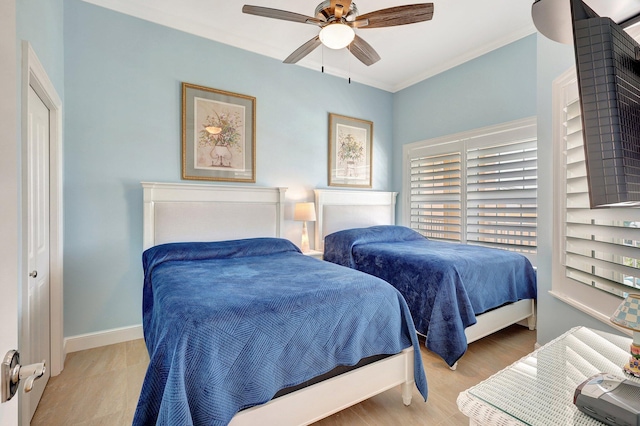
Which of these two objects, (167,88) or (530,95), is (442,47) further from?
(167,88)

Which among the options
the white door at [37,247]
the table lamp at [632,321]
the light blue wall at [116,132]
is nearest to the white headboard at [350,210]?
the light blue wall at [116,132]

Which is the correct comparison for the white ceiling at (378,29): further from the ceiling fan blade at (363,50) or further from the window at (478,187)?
the window at (478,187)

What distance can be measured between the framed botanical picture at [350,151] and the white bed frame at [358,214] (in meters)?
0.19

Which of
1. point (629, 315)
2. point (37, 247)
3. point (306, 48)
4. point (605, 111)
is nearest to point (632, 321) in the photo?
point (629, 315)

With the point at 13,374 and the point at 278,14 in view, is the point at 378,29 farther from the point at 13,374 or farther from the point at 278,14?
the point at 13,374

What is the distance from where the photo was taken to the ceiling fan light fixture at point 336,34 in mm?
2021

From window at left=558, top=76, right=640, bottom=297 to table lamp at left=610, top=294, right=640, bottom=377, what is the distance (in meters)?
0.61

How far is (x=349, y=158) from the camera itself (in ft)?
13.5

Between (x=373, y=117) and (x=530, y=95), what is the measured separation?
186 cm

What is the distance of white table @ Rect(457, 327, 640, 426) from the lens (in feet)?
2.51

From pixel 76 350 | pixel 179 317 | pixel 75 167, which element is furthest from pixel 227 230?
pixel 179 317

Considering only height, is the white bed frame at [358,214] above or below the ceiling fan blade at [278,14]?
below

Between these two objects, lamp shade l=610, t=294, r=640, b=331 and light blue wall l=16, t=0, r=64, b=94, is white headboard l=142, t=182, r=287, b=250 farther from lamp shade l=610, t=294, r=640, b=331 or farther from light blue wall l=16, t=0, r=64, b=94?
lamp shade l=610, t=294, r=640, b=331

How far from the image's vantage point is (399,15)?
2.03 m
